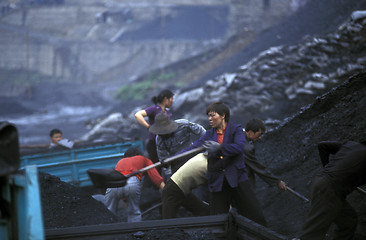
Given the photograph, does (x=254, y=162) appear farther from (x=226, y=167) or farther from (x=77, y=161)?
(x=77, y=161)

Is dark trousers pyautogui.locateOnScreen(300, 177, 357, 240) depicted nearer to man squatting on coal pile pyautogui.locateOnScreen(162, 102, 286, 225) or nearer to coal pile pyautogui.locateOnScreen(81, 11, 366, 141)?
man squatting on coal pile pyautogui.locateOnScreen(162, 102, 286, 225)

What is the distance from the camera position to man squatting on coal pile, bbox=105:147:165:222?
168 inches

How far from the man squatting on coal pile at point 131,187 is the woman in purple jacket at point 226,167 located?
0.84 metres

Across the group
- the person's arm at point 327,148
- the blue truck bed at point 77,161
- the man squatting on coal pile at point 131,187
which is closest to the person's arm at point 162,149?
the man squatting on coal pile at point 131,187

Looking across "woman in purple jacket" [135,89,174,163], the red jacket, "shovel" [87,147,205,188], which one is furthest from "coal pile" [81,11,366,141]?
"shovel" [87,147,205,188]

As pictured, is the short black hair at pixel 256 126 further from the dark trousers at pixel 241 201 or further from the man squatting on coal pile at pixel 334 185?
the man squatting on coal pile at pixel 334 185

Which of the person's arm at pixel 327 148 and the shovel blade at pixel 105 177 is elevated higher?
the person's arm at pixel 327 148

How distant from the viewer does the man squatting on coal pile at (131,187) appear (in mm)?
4273

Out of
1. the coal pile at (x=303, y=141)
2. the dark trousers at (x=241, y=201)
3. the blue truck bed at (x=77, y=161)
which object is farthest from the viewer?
the blue truck bed at (x=77, y=161)

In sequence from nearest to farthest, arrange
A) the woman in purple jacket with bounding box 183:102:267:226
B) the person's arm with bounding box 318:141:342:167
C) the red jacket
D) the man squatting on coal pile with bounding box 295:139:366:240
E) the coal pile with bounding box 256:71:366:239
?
the man squatting on coal pile with bounding box 295:139:366:240 → the person's arm with bounding box 318:141:342:167 → the woman in purple jacket with bounding box 183:102:267:226 → the red jacket → the coal pile with bounding box 256:71:366:239

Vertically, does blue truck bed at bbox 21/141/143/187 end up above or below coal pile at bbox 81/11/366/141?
below

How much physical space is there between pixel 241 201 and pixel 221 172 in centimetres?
39

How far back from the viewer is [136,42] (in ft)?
99.0

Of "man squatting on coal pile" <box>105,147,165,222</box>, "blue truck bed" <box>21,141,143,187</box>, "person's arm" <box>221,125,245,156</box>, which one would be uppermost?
"person's arm" <box>221,125,245,156</box>
